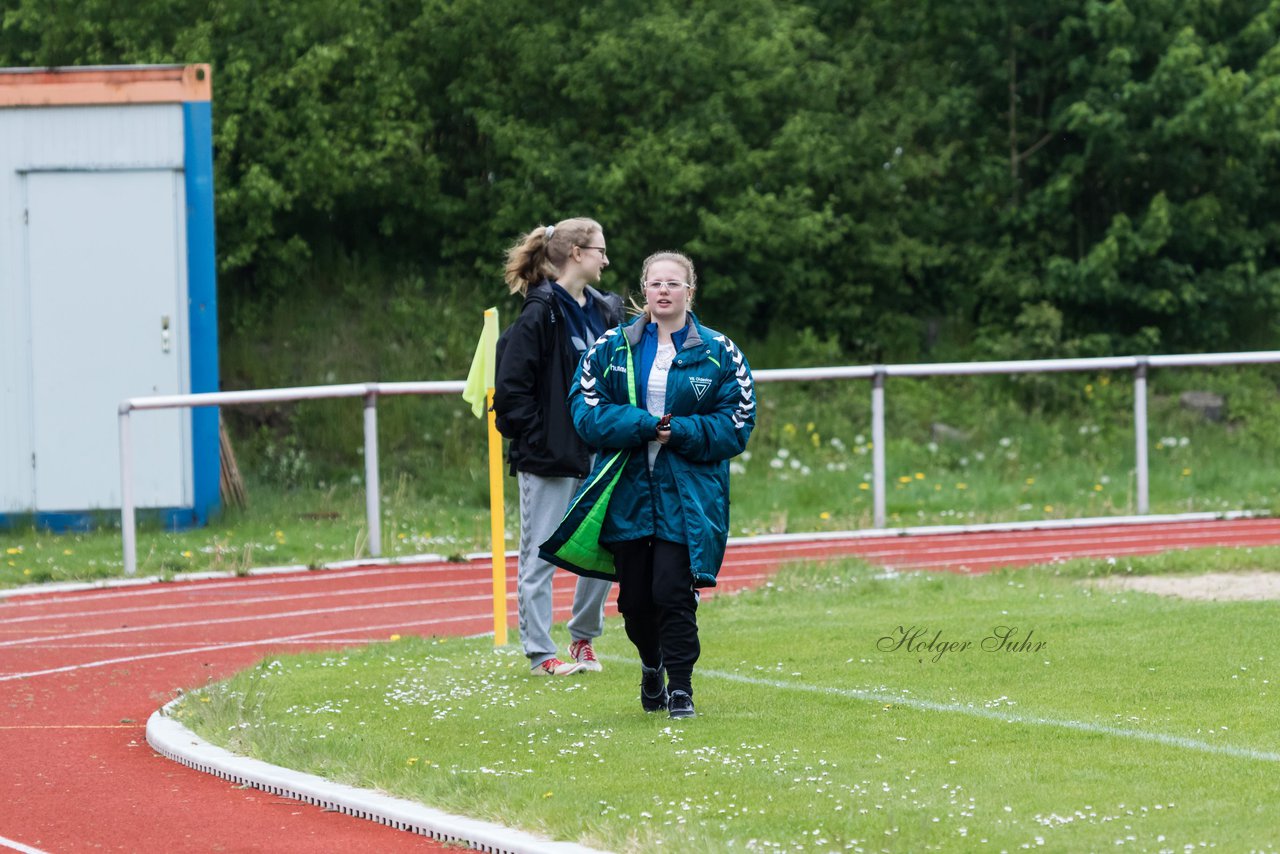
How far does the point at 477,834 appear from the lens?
5793 millimetres

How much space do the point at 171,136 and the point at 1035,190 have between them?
37.3ft

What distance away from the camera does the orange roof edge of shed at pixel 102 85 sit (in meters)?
16.6

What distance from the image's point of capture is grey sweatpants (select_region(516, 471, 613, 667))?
866 centimetres

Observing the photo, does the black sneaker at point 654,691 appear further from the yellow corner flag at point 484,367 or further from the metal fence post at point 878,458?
the metal fence post at point 878,458

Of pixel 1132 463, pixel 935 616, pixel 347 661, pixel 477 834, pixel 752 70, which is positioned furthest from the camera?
pixel 752 70

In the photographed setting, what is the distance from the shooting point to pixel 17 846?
6.09m

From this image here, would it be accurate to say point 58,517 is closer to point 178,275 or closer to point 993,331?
point 178,275

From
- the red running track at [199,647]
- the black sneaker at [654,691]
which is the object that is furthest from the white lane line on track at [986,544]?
the black sneaker at [654,691]

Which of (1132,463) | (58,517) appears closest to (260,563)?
(58,517)

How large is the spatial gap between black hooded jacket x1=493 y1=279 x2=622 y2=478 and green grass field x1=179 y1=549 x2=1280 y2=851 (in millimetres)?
951

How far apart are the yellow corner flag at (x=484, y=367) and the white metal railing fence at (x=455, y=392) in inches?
163

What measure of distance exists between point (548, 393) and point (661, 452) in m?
1.38

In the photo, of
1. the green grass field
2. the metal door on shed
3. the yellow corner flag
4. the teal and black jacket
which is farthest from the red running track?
the metal door on shed

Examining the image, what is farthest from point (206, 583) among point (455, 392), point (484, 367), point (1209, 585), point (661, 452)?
point (661, 452)
